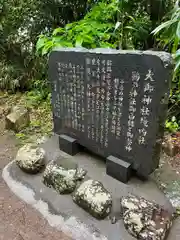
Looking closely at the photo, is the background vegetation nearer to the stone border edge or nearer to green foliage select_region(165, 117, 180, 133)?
green foliage select_region(165, 117, 180, 133)

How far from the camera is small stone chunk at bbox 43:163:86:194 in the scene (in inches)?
80.3

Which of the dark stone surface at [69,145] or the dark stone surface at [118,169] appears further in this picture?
the dark stone surface at [69,145]

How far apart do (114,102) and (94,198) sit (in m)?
0.84

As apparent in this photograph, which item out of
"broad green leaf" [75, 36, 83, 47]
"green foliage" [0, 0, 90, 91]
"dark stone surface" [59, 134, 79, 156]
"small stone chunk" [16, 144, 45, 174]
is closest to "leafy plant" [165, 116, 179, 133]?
"dark stone surface" [59, 134, 79, 156]

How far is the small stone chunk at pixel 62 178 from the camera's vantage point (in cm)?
204

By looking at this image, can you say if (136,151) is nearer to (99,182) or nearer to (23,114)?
(99,182)

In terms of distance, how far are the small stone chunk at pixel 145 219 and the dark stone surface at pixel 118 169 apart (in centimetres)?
22

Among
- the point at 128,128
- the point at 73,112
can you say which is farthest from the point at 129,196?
the point at 73,112

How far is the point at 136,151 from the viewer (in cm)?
180

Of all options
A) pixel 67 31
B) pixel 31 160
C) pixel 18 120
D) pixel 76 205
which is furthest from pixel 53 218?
pixel 67 31

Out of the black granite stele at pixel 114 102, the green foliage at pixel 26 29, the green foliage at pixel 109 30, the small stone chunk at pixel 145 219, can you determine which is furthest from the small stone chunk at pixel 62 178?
the green foliage at pixel 26 29

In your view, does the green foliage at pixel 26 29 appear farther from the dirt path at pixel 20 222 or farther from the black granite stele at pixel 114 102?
the dirt path at pixel 20 222

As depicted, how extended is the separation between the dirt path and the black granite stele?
0.72 m

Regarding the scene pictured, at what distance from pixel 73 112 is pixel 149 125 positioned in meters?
0.88
